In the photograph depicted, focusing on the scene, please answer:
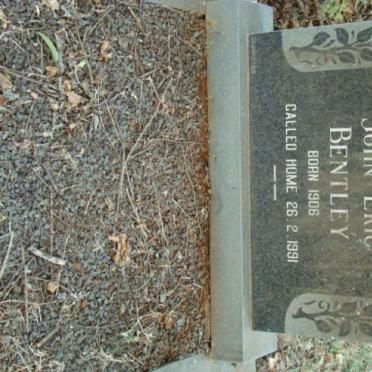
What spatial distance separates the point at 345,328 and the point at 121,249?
1271 mm

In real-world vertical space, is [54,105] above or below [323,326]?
above

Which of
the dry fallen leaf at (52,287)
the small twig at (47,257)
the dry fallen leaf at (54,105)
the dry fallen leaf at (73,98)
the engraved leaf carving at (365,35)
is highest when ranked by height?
the engraved leaf carving at (365,35)

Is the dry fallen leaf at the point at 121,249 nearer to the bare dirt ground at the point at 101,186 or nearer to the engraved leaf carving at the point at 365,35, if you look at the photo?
the bare dirt ground at the point at 101,186

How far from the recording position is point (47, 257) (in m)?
2.88

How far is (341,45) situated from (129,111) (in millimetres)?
1198

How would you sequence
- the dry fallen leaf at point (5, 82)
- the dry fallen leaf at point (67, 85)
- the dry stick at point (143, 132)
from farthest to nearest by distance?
the dry stick at point (143, 132) < the dry fallen leaf at point (67, 85) < the dry fallen leaf at point (5, 82)

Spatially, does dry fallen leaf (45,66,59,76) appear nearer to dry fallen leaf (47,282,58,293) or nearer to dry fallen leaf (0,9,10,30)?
dry fallen leaf (0,9,10,30)

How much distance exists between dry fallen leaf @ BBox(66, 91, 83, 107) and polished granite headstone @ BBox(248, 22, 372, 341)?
3.75 feet

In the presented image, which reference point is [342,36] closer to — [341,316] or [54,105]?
[341,316]

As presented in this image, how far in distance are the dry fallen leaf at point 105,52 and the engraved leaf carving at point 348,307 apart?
1780mm

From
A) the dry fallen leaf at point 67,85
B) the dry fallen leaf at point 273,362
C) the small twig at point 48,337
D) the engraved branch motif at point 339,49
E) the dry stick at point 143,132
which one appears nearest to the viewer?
the small twig at point 48,337

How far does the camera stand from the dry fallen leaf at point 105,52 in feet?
10.6

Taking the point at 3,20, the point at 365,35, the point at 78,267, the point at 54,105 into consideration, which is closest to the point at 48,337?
the point at 78,267

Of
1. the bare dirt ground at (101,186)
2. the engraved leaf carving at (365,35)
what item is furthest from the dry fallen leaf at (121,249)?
the engraved leaf carving at (365,35)
